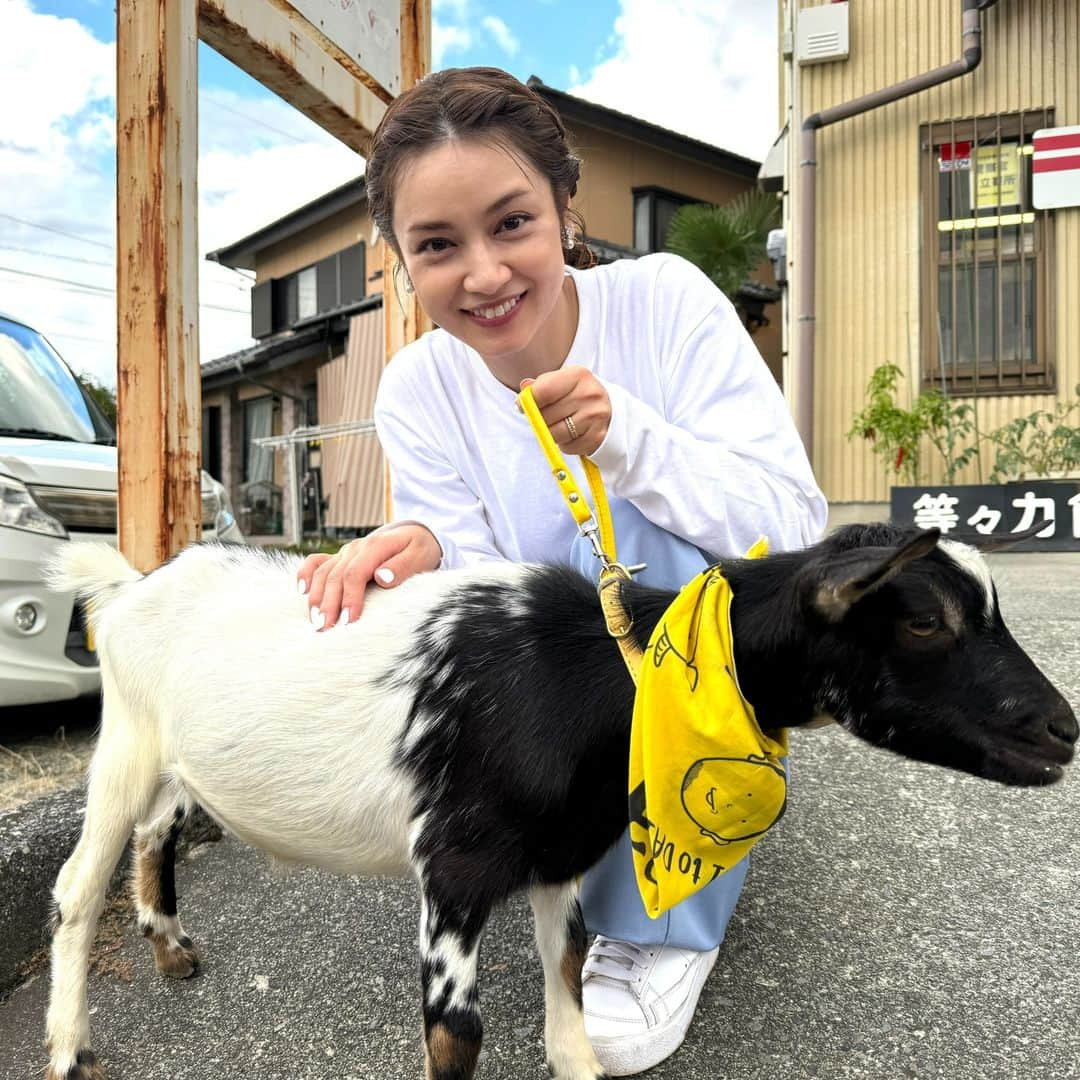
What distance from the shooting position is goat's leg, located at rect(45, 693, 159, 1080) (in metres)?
1.61

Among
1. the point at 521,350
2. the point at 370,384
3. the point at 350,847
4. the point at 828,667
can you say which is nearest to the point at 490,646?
the point at 350,847

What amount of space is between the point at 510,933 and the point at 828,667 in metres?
1.08

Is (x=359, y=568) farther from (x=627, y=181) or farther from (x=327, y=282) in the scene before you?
(x=327, y=282)

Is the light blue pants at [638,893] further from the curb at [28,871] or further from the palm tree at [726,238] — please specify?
the palm tree at [726,238]

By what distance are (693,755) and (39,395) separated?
343 cm

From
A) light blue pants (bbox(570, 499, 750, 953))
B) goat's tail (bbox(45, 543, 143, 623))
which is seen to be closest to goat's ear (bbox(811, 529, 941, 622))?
light blue pants (bbox(570, 499, 750, 953))

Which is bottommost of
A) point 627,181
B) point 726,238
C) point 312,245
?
point 726,238

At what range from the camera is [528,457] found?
6.20 feet

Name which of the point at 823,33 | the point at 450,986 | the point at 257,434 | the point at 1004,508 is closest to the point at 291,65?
the point at 450,986

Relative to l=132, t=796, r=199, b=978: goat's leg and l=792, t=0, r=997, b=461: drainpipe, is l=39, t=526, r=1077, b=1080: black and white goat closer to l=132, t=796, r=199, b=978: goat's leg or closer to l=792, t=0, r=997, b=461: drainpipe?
l=132, t=796, r=199, b=978: goat's leg

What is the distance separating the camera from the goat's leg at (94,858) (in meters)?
1.61

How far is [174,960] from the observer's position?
1836mm

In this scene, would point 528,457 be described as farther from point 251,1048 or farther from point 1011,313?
point 1011,313

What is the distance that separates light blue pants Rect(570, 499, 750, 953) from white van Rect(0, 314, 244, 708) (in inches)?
58.4
